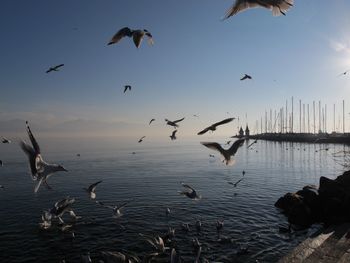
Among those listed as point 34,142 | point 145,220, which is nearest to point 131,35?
point 34,142

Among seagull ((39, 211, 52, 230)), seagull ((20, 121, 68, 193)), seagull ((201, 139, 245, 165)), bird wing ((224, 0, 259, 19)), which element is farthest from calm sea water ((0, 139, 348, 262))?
bird wing ((224, 0, 259, 19))

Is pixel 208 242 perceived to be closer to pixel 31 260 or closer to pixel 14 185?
pixel 31 260

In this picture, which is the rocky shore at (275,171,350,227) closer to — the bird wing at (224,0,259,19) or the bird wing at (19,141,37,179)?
the bird wing at (224,0,259,19)

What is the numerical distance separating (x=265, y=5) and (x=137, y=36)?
160 inches

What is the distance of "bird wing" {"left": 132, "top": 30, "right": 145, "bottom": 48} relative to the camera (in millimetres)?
10414

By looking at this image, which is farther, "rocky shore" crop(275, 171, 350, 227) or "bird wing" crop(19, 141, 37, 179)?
"rocky shore" crop(275, 171, 350, 227)

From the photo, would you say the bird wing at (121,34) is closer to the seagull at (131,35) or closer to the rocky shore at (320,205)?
the seagull at (131,35)

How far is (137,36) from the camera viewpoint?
35.5 ft

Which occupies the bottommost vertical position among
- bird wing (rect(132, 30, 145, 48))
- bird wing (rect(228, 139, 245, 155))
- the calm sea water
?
the calm sea water

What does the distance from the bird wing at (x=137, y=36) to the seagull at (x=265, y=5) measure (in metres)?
2.95

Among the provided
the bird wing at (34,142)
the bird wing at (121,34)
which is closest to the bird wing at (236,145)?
the bird wing at (121,34)

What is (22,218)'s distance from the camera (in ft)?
81.7

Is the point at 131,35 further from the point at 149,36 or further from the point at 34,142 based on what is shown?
the point at 34,142

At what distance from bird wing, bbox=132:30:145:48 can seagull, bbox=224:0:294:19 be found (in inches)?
116
